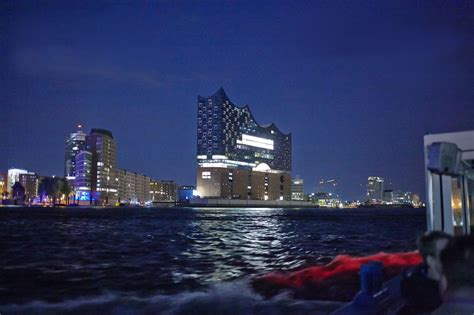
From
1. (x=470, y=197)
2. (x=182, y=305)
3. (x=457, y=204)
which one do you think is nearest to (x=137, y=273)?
(x=182, y=305)

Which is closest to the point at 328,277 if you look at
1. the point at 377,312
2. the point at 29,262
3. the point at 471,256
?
the point at 377,312

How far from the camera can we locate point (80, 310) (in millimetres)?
12156

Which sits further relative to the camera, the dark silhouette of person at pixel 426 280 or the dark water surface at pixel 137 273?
the dark water surface at pixel 137 273

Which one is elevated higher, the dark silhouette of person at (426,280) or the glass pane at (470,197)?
the glass pane at (470,197)

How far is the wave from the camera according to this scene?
11.6m

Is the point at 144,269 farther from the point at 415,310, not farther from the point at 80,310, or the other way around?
the point at 415,310

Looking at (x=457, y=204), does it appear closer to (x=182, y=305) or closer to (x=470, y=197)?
(x=470, y=197)

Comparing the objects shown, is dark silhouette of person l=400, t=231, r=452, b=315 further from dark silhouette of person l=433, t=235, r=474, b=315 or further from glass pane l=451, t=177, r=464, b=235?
glass pane l=451, t=177, r=464, b=235

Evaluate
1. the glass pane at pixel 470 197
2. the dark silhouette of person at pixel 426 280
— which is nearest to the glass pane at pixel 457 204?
the glass pane at pixel 470 197

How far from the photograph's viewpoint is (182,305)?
12570mm

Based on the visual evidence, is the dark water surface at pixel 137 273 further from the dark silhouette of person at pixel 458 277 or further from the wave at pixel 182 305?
the dark silhouette of person at pixel 458 277

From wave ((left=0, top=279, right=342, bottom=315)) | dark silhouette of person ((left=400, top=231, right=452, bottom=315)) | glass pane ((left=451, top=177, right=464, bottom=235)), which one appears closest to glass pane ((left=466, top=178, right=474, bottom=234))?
glass pane ((left=451, top=177, right=464, bottom=235))

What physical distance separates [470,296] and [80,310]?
9.37 metres

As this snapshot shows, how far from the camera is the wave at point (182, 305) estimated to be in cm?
1156
